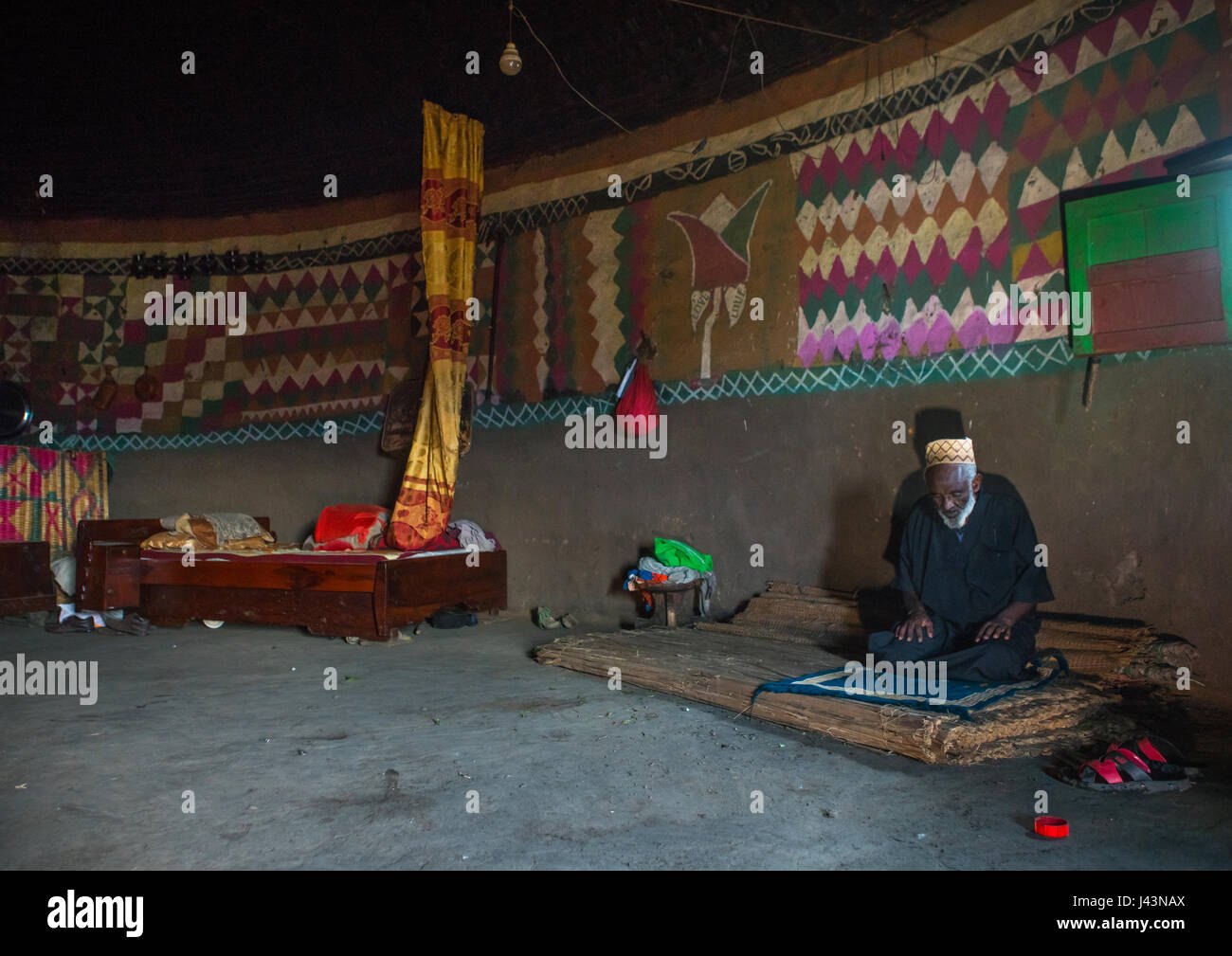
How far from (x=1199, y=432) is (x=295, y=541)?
→ 24.0 feet

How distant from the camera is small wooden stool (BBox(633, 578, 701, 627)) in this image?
5875 mm

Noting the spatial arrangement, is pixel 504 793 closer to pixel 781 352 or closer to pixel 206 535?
pixel 781 352

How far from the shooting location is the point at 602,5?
5.43 meters

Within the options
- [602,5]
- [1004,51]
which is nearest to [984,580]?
[1004,51]

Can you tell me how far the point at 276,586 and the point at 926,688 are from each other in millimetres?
4463

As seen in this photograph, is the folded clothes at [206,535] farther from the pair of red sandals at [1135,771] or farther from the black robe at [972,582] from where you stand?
the pair of red sandals at [1135,771]

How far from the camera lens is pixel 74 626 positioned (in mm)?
6445

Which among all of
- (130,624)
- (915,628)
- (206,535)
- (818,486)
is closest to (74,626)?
(130,624)

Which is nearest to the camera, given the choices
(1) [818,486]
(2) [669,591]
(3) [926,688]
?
(3) [926,688]

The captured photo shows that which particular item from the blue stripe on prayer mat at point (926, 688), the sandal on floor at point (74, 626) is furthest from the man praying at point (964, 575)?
the sandal on floor at point (74, 626)

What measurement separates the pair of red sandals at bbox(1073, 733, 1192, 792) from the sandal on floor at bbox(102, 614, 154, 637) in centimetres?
608

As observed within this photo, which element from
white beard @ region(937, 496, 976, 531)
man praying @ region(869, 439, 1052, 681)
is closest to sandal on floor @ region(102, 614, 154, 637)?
man praying @ region(869, 439, 1052, 681)

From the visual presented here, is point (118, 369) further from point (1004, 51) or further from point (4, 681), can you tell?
point (1004, 51)

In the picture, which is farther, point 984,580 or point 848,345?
point 848,345
